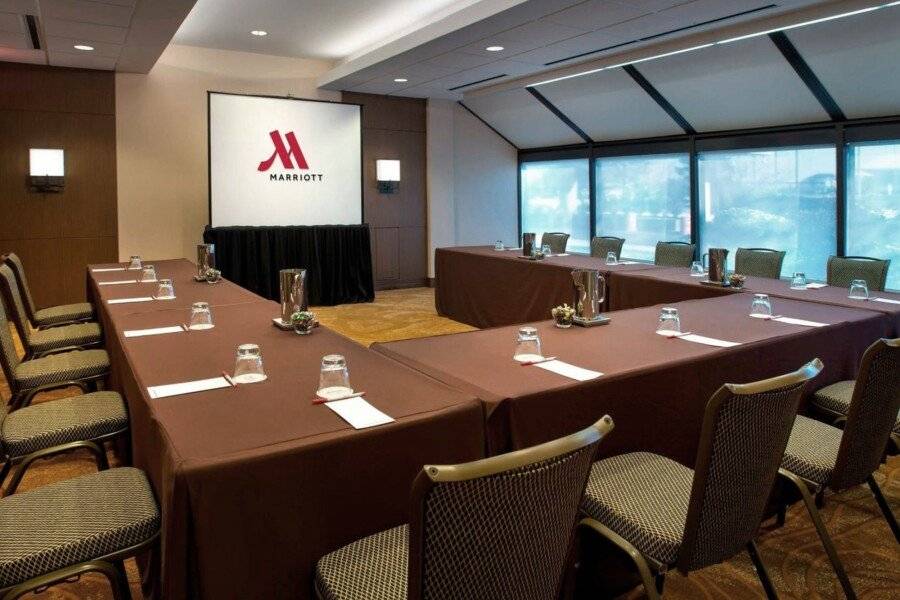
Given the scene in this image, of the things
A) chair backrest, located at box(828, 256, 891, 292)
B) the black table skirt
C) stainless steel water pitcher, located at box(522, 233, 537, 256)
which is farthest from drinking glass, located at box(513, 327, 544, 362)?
the black table skirt

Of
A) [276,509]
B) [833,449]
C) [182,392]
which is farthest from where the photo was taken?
[833,449]

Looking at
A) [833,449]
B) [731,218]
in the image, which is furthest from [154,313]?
[731,218]

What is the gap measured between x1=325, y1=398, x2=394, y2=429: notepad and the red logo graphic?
6659 millimetres

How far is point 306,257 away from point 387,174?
175cm

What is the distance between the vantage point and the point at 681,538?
164cm

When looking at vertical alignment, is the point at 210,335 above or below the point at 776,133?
below

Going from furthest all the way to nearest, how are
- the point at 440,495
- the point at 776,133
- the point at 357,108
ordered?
the point at 357,108, the point at 776,133, the point at 440,495

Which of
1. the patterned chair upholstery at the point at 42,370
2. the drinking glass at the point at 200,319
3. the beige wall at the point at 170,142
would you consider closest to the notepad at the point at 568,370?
the drinking glass at the point at 200,319

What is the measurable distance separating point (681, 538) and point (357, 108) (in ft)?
25.1

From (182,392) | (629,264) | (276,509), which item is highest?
(629,264)

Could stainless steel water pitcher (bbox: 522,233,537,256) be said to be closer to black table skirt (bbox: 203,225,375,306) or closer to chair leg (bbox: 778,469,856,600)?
black table skirt (bbox: 203,225,375,306)

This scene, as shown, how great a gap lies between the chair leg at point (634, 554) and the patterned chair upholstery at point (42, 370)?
2.61 meters

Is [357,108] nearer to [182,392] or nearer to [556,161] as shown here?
[556,161]

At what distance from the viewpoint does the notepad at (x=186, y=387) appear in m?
1.93
